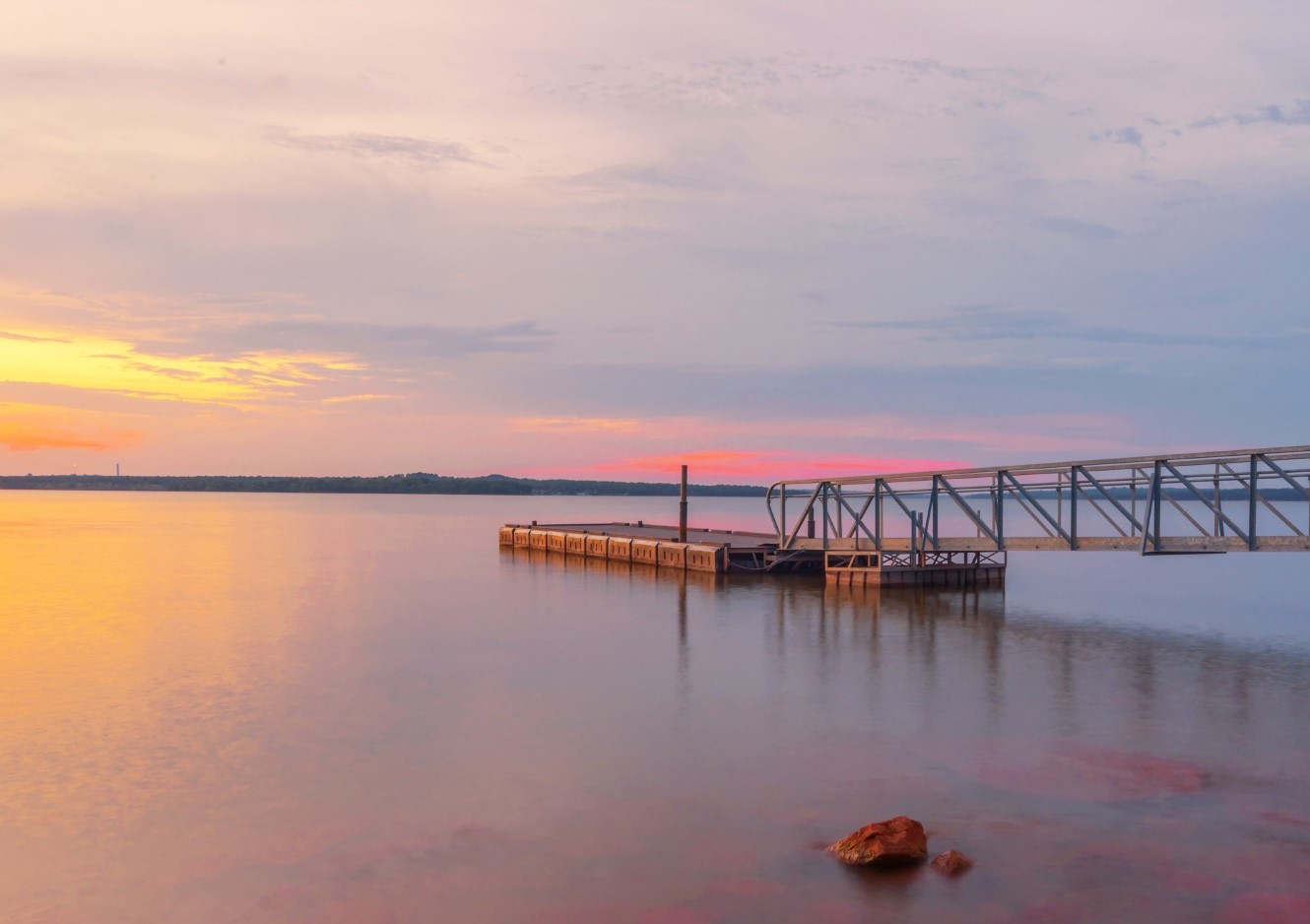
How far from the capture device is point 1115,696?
2530cm

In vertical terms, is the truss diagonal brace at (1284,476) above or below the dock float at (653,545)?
above

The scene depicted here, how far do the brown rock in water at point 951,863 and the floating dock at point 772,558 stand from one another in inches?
1291

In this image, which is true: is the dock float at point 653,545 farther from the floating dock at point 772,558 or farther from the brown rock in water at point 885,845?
the brown rock in water at point 885,845

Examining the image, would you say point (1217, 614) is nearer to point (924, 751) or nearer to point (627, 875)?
point (924, 751)

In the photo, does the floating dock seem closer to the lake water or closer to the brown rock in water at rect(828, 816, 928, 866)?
the lake water

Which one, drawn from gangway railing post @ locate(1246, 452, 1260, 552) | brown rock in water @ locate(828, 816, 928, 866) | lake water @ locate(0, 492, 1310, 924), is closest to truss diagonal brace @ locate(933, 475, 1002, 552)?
lake water @ locate(0, 492, 1310, 924)

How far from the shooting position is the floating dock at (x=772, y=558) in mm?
46875

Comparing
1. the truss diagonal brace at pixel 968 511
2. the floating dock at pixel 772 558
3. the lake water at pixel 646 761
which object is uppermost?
→ the truss diagonal brace at pixel 968 511

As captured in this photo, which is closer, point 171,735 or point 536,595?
point 171,735

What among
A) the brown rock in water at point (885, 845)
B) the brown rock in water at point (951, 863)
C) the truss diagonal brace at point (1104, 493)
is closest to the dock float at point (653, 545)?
the truss diagonal brace at point (1104, 493)

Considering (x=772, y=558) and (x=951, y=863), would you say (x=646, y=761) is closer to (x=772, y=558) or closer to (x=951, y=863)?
(x=951, y=863)

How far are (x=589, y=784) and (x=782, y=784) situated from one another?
10.1 ft

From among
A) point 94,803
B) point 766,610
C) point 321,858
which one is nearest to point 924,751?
point 321,858

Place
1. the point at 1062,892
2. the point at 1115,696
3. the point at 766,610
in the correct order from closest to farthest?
the point at 1062,892 < the point at 1115,696 < the point at 766,610
